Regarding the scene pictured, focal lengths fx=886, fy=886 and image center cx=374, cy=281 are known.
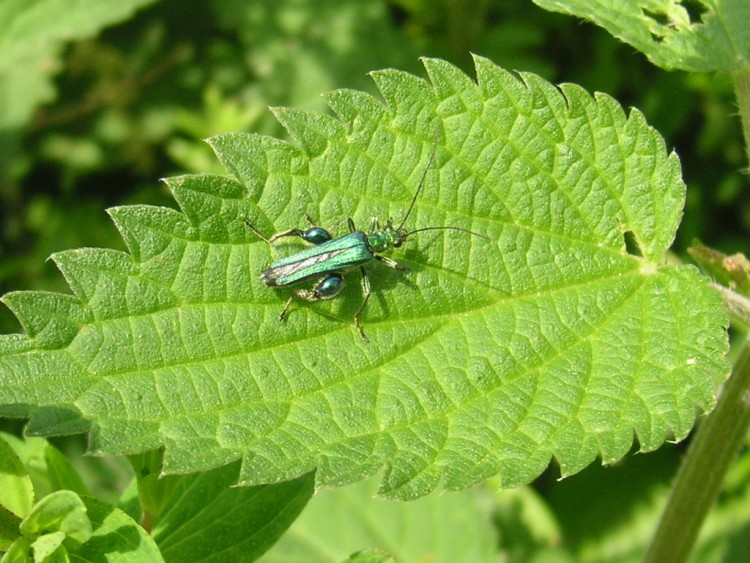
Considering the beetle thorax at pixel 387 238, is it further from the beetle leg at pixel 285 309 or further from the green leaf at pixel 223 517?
the green leaf at pixel 223 517

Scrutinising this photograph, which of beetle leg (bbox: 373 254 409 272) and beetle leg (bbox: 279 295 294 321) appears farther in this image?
beetle leg (bbox: 373 254 409 272)

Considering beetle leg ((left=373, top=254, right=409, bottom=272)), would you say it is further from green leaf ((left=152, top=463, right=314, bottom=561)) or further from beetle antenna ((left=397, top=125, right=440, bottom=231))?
green leaf ((left=152, top=463, right=314, bottom=561))

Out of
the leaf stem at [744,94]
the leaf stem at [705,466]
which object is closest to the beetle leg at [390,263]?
the leaf stem at [705,466]

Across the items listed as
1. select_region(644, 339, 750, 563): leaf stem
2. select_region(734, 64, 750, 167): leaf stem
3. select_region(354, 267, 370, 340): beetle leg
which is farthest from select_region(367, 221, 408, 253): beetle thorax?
select_region(734, 64, 750, 167): leaf stem

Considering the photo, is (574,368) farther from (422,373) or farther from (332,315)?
(332,315)

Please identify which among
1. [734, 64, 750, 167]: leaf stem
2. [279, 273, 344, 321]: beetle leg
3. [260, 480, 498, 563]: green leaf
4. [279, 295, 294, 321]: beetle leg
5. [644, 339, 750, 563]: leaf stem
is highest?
[734, 64, 750, 167]: leaf stem

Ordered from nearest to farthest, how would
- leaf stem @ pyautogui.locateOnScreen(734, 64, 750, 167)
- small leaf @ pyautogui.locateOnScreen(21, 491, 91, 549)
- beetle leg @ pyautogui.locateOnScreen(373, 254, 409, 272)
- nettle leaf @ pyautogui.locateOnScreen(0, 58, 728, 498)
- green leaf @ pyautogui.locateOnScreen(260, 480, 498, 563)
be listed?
1. small leaf @ pyautogui.locateOnScreen(21, 491, 91, 549)
2. nettle leaf @ pyautogui.locateOnScreen(0, 58, 728, 498)
3. beetle leg @ pyautogui.locateOnScreen(373, 254, 409, 272)
4. leaf stem @ pyautogui.locateOnScreen(734, 64, 750, 167)
5. green leaf @ pyautogui.locateOnScreen(260, 480, 498, 563)
